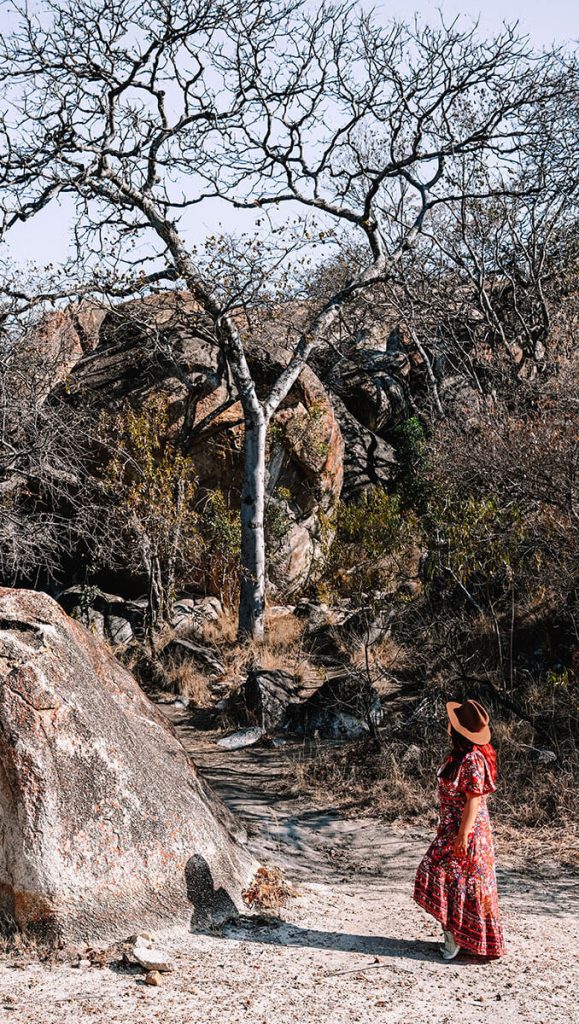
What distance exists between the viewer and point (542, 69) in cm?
1530

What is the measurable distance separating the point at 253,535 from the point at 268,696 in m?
2.96

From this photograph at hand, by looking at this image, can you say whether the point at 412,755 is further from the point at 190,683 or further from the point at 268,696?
the point at 190,683

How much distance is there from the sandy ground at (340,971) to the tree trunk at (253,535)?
236 inches

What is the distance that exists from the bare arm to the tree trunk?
775 cm

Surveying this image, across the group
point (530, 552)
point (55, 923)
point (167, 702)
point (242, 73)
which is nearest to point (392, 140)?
point (242, 73)

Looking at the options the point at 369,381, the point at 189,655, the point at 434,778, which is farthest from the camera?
the point at 369,381

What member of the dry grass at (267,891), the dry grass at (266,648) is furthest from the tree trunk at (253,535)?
the dry grass at (267,891)

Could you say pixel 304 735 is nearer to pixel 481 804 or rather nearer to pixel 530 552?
pixel 530 552

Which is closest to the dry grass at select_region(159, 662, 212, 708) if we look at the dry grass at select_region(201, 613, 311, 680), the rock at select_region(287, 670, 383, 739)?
the dry grass at select_region(201, 613, 311, 680)

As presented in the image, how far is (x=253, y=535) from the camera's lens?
43.4 feet

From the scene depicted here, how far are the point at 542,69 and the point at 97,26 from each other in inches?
279

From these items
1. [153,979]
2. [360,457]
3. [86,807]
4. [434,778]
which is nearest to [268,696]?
[434,778]

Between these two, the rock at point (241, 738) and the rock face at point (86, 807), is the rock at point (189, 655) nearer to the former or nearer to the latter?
the rock at point (241, 738)

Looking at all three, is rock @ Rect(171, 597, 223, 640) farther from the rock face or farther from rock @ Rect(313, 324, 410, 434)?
the rock face
